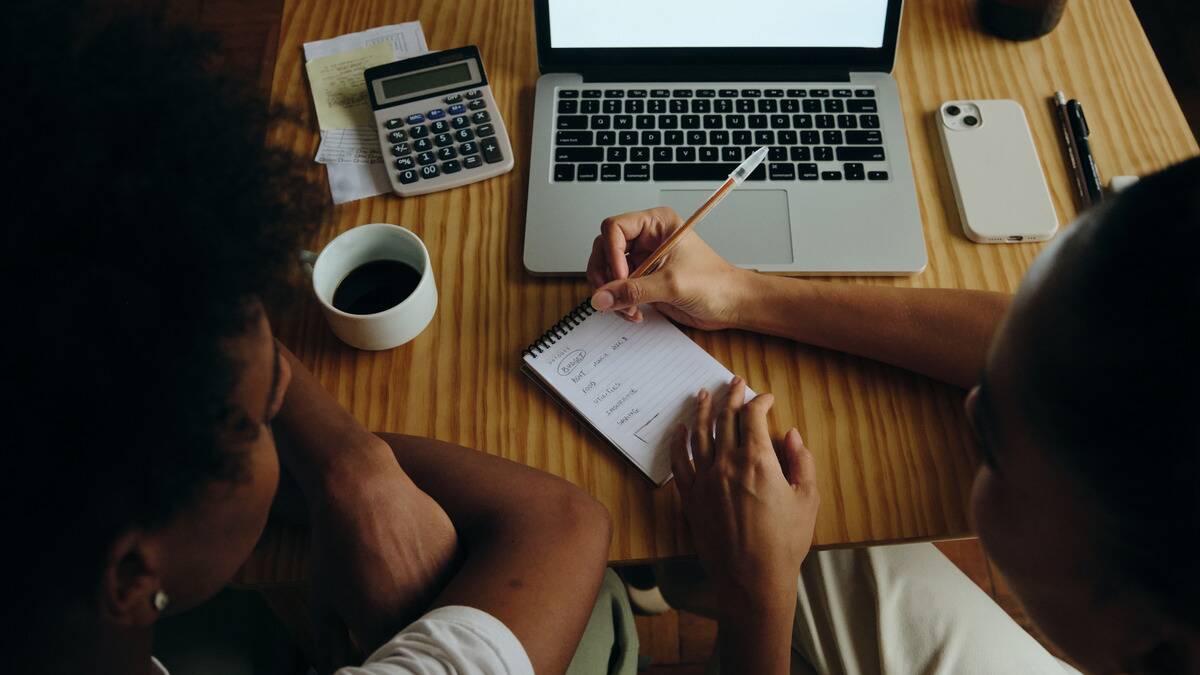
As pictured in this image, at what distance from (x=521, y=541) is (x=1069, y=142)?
694 millimetres

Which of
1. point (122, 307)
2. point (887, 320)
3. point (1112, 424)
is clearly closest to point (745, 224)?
point (887, 320)

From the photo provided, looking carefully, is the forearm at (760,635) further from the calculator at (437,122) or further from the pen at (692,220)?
the calculator at (437,122)

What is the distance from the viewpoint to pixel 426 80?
2.98ft

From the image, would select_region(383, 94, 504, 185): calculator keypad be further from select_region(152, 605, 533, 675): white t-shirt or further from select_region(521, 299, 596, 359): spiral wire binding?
select_region(152, 605, 533, 675): white t-shirt

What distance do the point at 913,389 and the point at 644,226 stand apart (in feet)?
0.94

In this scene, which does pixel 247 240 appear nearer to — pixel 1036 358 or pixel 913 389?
pixel 1036 358

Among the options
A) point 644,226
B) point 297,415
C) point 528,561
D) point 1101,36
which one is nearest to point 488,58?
point 644,226

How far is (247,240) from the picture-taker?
1.44 feet

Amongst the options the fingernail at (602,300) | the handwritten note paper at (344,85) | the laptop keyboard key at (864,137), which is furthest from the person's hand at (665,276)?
the handwritten note paper at (344,85)

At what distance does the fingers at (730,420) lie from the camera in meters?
0.70

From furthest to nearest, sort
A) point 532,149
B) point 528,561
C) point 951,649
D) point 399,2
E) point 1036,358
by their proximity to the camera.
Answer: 1. point 399,2
2. point 532,149
3. point 951,649
4. point 528,561
5. point 1036,358

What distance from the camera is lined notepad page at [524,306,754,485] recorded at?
2.37 ft

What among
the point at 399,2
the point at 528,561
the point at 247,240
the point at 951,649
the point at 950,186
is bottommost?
the point at 951,649

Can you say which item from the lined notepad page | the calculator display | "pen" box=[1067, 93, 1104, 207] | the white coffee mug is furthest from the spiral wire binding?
"pen" box=[1067, 93, 1104, 207]
